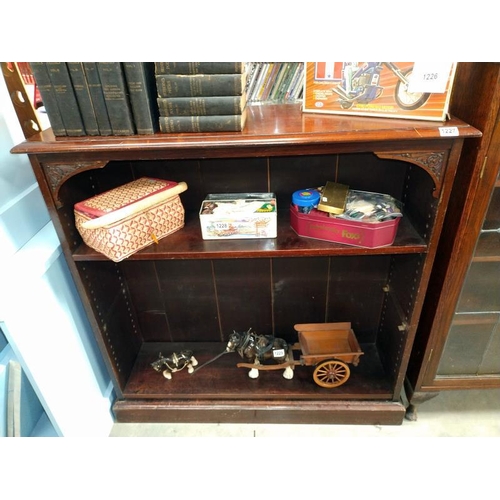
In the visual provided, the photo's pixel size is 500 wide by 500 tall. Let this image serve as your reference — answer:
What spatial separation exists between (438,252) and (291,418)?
0.83 m

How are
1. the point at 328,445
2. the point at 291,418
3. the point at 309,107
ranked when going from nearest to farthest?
the point at 328,445
the point at 309,107
the point at 291,418

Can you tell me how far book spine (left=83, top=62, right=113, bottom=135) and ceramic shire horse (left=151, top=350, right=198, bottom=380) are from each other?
934 mm

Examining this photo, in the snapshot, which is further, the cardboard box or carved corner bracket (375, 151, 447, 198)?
the cardboard box

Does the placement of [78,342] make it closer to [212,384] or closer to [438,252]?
[212,384]

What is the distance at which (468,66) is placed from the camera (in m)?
0.88

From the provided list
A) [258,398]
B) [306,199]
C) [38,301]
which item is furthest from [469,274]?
[38,301]

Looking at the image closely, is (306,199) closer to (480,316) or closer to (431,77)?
(431,77)

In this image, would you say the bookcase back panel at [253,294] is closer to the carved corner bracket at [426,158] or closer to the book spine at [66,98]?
the carved corner bracket at [426,158]

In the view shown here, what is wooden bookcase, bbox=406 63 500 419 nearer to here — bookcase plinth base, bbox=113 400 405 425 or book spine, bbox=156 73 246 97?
bookcase plinth base, bbox=113 400 405 425

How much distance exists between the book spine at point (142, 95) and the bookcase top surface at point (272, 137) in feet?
0.10

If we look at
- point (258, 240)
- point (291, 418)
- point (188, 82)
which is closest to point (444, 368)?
point (291, 418)

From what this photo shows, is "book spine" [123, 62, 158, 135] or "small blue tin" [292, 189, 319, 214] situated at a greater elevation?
"book spine" [123, 62, 158, 135]

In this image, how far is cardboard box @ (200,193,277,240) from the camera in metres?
1.07

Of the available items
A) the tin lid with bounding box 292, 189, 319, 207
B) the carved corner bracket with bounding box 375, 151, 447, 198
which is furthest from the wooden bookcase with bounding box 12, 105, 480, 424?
the tin lid with bounding box 292, 189, 319, 207
